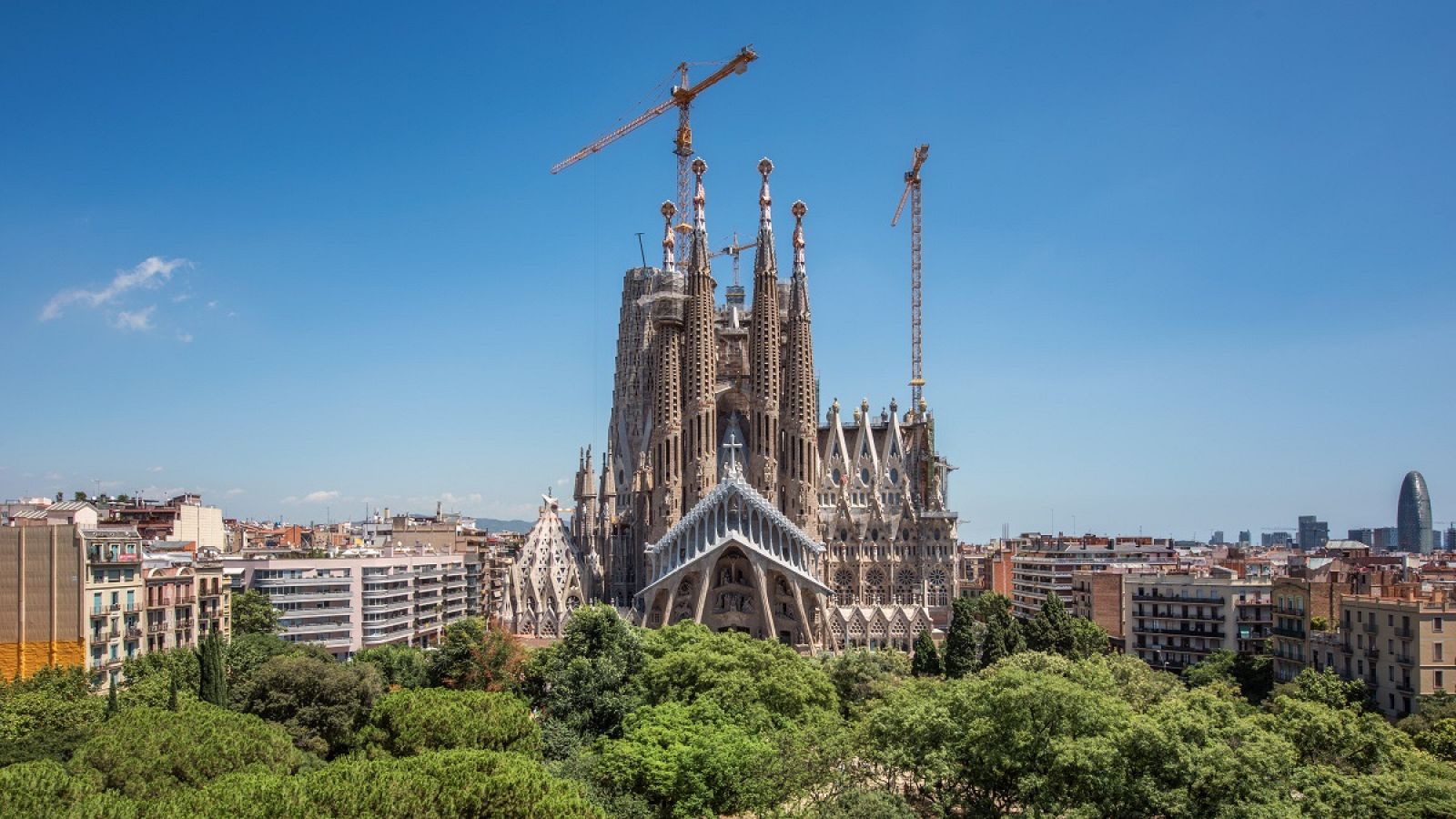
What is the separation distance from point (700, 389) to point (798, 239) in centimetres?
1528

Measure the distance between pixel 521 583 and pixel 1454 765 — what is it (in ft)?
183

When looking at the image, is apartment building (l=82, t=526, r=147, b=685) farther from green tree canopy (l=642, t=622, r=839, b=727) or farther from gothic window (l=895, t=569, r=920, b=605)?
gothic window (l=895, t=569, r=920, b=605)

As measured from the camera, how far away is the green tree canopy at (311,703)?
4350 cm

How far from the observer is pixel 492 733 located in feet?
114

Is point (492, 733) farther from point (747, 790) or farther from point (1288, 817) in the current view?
point (1288, 817)

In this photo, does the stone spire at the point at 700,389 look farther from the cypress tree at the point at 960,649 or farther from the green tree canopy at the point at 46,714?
the green tree canopy at the point at 46,714

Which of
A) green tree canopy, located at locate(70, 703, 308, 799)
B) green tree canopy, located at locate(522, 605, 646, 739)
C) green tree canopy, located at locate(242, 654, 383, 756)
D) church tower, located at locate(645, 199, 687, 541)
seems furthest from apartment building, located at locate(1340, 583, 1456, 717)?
church tower, located at locate(645, 199, 687, 541)

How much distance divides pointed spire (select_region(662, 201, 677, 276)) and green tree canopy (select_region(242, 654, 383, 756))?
175 ft

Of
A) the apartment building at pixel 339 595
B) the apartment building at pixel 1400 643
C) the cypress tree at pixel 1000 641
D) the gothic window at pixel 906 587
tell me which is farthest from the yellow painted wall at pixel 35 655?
the apartment building at pixel 1400 643

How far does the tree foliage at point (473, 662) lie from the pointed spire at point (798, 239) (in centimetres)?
4158

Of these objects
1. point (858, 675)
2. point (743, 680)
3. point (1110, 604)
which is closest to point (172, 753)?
point (743, 680)

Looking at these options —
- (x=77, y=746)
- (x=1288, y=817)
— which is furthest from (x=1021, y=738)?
(x=77, y=746)

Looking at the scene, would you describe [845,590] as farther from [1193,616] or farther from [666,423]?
[1193,616]

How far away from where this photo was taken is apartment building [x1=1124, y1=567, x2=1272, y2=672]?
6269cm
